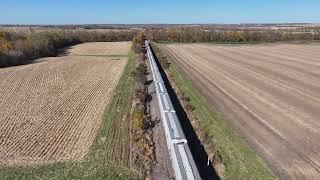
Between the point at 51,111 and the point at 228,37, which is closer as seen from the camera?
the point at 51,111

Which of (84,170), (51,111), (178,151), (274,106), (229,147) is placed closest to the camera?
(178,151)

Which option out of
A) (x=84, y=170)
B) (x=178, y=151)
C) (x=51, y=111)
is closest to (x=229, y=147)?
(x=178, y=151)

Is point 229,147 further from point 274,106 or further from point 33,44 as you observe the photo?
point 33,44

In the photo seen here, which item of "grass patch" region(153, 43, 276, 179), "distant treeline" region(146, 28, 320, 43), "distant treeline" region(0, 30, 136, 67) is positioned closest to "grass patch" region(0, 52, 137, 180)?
"grass patch" region(153, 43, 276, 179)

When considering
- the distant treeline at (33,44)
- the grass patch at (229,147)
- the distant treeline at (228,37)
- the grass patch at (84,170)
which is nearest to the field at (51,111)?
the grass patch at (84,170)

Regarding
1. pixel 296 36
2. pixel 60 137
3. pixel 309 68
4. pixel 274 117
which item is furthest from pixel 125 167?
pixel 296 36

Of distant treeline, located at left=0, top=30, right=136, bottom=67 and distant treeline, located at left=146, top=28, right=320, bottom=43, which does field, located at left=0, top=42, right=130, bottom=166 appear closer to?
distant treeline, located at left=0, top=30, right=136, bottom=67

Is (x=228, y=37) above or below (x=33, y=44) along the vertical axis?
below
